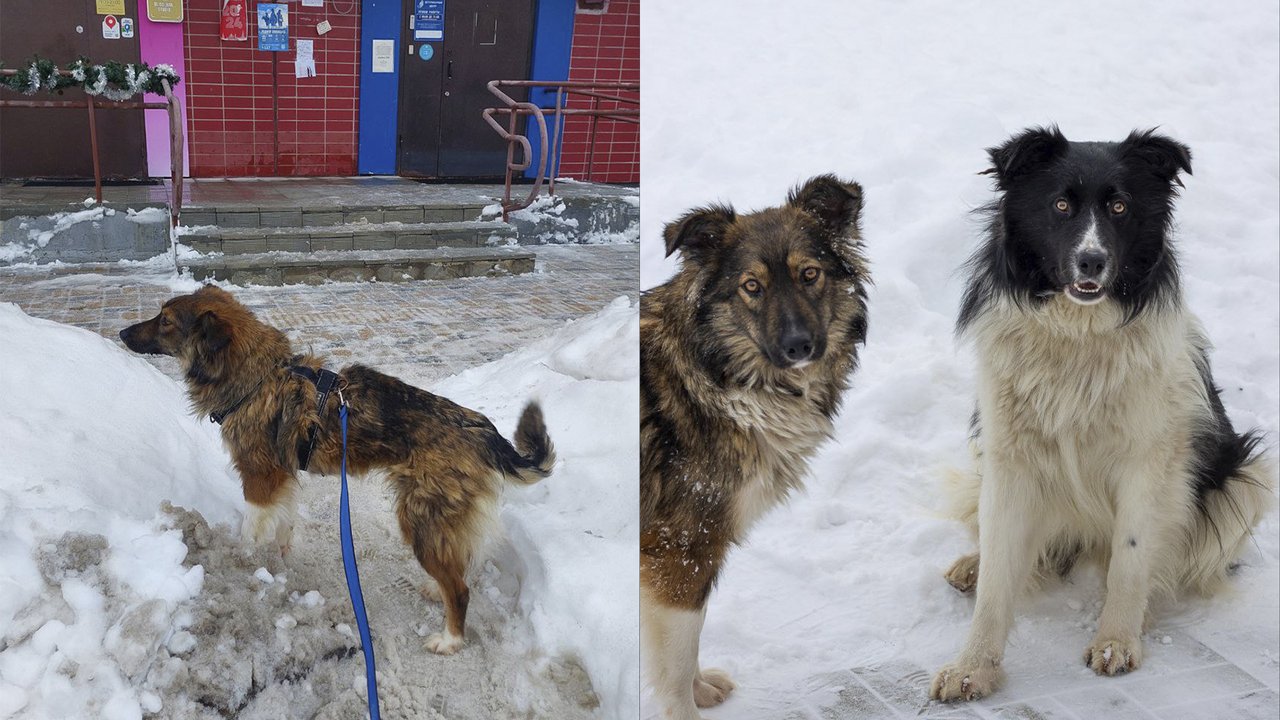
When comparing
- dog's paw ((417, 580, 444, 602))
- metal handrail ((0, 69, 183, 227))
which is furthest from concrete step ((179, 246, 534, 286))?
dog's paw ((417, 580, 444, 602))

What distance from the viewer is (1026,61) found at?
6.89 ft

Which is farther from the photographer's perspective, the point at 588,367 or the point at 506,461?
the point at 588,367

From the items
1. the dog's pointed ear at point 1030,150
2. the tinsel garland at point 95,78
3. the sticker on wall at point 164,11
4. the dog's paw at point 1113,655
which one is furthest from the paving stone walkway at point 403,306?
the dog's paw at point 1113,655

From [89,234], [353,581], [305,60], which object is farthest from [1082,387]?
[89,234]

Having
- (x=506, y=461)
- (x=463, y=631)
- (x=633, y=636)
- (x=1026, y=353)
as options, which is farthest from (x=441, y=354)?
(x=1026, y=353)

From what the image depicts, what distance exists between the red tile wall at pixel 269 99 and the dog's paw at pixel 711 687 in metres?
1.09

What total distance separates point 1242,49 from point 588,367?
1.74m

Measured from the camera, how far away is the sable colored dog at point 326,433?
4.86ft

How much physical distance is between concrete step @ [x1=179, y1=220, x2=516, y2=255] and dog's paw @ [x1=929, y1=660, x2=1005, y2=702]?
45.0 inches

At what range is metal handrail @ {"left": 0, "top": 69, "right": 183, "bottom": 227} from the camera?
4.71ft

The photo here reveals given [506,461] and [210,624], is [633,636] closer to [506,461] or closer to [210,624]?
[506,461]

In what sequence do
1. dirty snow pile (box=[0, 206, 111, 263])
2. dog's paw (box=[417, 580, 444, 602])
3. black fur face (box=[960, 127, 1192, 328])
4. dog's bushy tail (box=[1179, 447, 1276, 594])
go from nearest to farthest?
dirty snow pile (box=[0, 206, 111, 263])
black fur face (box=[960, 127, 1192, 328])
dog's paw (box=[417, 580, 444, 602])
dog's bushy tail (box=[1179, 447, 1276, 594])

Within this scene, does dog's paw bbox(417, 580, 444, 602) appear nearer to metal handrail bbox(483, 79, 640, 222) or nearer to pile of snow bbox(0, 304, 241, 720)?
pile of snow bbox(0, 304, 241, 720)

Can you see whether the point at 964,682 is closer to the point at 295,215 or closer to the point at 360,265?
the point at 360,265
